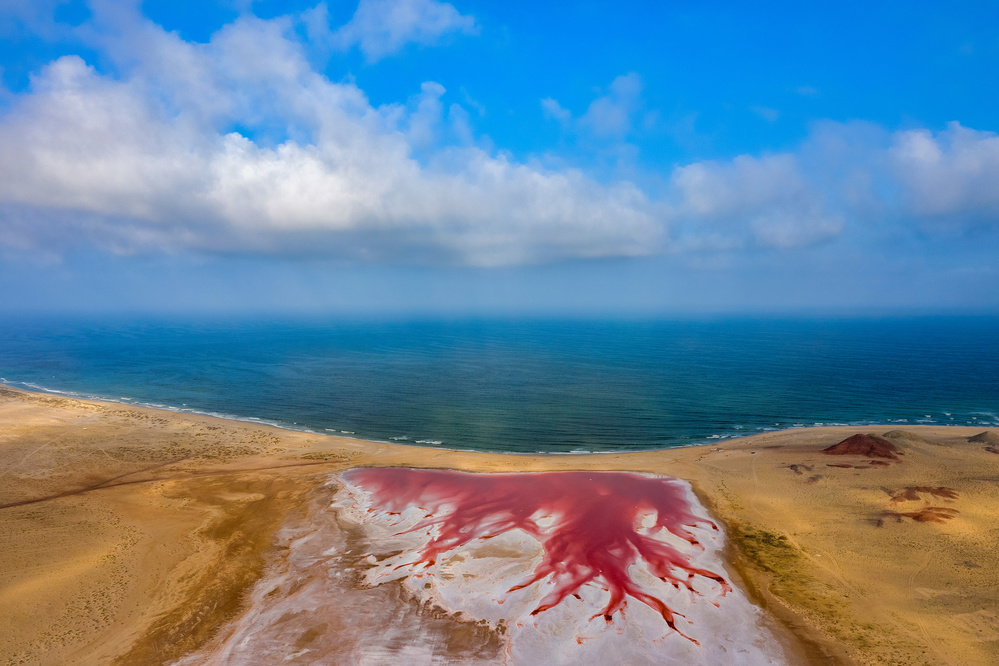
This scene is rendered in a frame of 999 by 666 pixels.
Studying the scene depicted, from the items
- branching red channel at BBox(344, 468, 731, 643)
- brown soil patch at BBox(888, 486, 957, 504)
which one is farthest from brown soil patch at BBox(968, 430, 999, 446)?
branching red channel at BBox(344, 468, 731, 643)

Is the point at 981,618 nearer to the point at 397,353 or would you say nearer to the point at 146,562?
the point at 146,562

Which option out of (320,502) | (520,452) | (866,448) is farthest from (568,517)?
(866,448)

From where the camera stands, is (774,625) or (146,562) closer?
(774,625)

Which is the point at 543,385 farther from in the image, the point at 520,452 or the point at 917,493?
the point at 917,493

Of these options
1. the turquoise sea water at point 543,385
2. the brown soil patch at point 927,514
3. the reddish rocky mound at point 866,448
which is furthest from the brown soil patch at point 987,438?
the brown soil patch at point 927,514

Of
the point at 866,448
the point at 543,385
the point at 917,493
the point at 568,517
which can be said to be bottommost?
the point at 568,517

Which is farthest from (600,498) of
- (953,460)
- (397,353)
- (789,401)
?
(397,353)

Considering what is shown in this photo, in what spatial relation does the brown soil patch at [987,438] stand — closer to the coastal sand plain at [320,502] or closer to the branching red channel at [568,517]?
the coastal sand plain at [320,502]

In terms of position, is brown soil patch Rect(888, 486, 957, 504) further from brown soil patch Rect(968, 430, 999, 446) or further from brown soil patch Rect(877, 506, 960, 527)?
brown soil patch Rect(968, 430, 999, 446)
